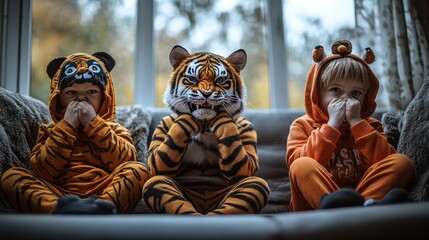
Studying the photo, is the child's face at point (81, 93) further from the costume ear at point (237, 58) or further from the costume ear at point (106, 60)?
the costume ear at point (237, 58)

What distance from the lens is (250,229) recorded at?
66cm

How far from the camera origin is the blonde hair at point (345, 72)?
1.27 metres

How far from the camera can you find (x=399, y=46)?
174cm

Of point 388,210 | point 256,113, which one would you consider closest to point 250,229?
point 388,210

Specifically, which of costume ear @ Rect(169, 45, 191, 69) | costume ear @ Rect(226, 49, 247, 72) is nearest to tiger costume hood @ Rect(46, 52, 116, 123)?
costume ear @ Rect(169, 45, 191, 69)

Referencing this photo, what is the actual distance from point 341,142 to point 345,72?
0.76ft

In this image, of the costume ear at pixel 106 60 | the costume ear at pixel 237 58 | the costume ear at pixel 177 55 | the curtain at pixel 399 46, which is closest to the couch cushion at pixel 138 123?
the costume ear at pixel 106 60

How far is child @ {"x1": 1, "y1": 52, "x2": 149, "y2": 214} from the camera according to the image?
44.1 inches

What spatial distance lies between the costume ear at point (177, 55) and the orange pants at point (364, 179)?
1.72ft

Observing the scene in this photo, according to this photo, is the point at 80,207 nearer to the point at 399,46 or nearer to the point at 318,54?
the point at 318,54

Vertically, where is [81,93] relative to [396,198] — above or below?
above

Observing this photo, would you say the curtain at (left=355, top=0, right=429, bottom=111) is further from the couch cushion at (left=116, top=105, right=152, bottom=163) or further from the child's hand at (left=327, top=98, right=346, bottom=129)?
the couch cushion at (left=116, top=105, right=152, bottom=163)

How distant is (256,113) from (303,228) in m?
1.04

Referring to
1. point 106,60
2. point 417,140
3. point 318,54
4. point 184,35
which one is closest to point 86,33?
point 184,35
